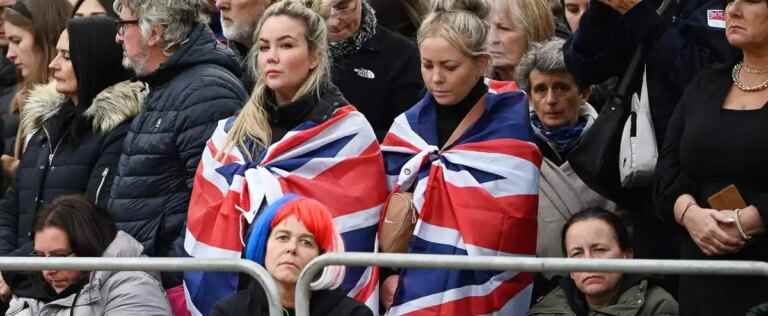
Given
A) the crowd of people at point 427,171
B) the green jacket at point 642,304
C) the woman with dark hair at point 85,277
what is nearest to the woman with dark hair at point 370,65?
the crowd of people at point 427,171

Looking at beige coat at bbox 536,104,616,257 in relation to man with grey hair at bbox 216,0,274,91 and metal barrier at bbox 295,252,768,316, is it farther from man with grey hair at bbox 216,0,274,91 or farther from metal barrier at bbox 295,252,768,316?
man with grey hair at bbox 216,0,274,91

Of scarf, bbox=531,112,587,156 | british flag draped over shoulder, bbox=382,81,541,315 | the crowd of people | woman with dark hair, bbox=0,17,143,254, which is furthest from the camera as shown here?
woman with dark hair, bbox=0,17,143,254

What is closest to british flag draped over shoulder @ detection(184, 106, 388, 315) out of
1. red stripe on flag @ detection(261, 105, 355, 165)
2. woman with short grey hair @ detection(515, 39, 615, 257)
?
red stripe on flag @ detection(261, 105, 355, 165)

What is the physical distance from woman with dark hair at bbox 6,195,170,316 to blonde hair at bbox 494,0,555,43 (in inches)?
91.6

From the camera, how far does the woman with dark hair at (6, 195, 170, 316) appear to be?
25.7 ft

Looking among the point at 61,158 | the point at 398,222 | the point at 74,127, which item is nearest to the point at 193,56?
the point at 74,127

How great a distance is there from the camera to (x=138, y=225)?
8312mm

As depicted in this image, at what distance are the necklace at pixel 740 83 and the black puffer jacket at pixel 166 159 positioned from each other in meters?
2.38

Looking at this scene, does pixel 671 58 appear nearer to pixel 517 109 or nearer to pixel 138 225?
pixel 517 109

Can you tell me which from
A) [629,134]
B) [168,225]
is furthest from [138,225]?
[629,134]

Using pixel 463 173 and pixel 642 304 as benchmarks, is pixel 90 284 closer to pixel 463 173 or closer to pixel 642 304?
pixel 463 173

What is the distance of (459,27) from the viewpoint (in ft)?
25.9

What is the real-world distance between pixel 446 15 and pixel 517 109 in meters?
0.51

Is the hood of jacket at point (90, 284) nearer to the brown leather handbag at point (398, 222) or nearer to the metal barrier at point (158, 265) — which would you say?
the brown leather handbag at point (398, 222)
